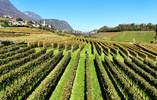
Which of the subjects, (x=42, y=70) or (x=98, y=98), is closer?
(x=98, y=98)

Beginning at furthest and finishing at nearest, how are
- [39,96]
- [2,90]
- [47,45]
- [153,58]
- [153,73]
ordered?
[47,45] < [153,58] < [153,73] < [2,90] < [39,96]

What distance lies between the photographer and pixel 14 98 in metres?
9.18

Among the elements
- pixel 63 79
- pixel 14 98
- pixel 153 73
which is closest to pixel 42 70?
pixel 63 79

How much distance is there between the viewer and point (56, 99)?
11336mm

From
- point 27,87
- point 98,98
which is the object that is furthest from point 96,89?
point 27,87

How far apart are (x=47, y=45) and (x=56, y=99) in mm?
27879

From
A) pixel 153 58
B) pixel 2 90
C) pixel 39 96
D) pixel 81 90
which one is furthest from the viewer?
pixel 153 58

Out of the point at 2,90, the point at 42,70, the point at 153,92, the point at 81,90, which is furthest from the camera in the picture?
the point at 42,70

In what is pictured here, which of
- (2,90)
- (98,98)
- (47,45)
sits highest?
(47,45)

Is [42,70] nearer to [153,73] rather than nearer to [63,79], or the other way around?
[63,79]

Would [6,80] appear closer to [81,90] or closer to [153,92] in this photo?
[81,90]

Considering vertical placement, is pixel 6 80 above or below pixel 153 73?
above

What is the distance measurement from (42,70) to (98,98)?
29.3 feet

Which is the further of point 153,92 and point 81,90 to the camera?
point 81,90
